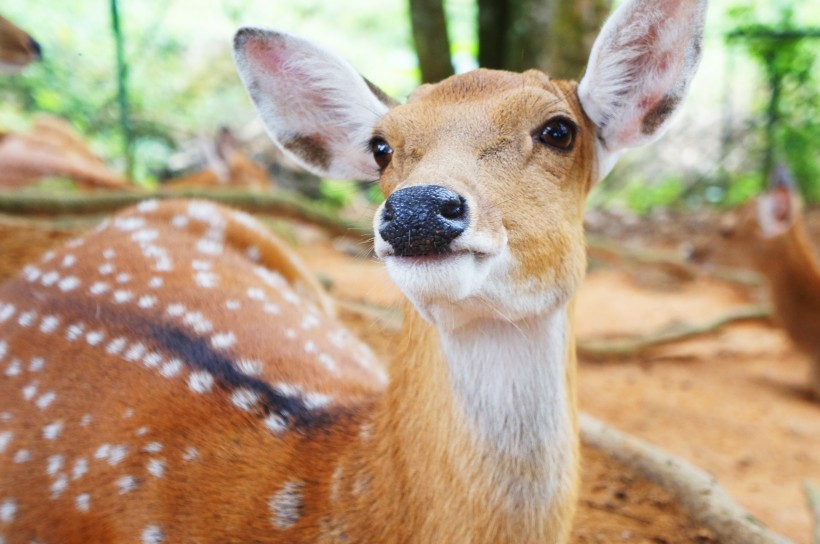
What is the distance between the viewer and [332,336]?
307 centimetres

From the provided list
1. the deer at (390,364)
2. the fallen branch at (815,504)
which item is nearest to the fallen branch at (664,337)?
the fallen branch at (815,504)

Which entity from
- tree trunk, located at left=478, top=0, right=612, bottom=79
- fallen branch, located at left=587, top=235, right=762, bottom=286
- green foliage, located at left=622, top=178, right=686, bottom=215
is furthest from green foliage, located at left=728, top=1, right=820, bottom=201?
tree trunk, located at left=478, top=0, right=612, bottom=79

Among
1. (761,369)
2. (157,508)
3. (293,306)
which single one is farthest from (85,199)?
(761,369)

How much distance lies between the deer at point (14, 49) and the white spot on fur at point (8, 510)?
202 cm

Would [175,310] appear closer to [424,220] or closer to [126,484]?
[126,484]

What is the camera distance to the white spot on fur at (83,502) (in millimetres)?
2160

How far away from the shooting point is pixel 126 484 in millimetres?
2131

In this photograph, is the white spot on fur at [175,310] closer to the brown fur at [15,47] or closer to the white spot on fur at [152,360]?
the white spot on fur at [152,360]

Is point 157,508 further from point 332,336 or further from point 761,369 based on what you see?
point 761,369

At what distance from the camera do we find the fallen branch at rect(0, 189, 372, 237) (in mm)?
4375

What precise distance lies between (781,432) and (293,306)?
3.02m

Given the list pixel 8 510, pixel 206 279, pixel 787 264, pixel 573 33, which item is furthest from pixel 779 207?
pixel 8 510

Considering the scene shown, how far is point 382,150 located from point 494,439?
0.77m

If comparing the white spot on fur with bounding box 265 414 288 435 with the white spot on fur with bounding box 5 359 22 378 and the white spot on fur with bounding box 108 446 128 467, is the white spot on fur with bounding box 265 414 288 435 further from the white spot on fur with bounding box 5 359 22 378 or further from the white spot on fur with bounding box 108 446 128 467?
the white spot on fur with bounding box 5 359 22 378
